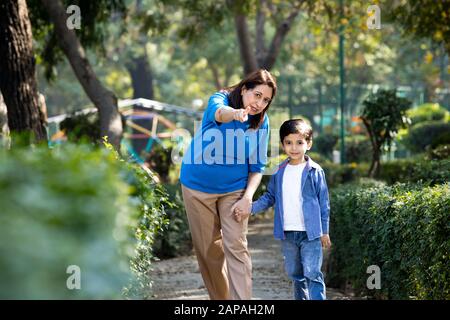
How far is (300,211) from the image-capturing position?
6.14 meters

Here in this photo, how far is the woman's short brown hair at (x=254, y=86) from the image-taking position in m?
5.64

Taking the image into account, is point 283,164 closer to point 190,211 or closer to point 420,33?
point 190,211

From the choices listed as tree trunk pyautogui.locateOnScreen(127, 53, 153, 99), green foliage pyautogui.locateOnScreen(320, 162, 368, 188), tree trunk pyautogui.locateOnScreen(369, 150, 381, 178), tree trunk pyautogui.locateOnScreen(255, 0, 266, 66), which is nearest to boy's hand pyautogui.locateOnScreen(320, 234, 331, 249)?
tree trunk pyautogui.locateOnScreen(369, 150, 381, 178)

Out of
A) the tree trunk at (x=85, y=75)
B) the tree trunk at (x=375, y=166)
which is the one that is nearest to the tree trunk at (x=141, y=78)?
the tree trunk at (x=375, y=166)

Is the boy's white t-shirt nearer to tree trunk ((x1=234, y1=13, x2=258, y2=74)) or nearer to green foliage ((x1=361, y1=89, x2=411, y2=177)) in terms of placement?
green foliage ((x1=361, y1=89, x2=411, y2=177))

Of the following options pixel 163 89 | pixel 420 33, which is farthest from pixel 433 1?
pixel 163 89

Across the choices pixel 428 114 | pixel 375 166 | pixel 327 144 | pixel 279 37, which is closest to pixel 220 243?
pixel 375 166

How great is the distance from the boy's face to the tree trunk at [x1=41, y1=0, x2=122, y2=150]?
7356 mm

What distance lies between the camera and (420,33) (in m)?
17.1

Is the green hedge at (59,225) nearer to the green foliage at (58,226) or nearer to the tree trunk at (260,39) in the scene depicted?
the green foliage at (58,226)

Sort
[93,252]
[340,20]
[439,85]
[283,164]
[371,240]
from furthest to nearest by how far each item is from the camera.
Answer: [439,85]
[340,20]
[371,240]
[283,164]
[93,252]

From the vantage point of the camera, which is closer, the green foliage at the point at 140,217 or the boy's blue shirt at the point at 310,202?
the green foliage at the point at 140,217

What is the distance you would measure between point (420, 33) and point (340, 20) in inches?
108

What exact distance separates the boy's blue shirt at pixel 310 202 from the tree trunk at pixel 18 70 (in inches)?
181
